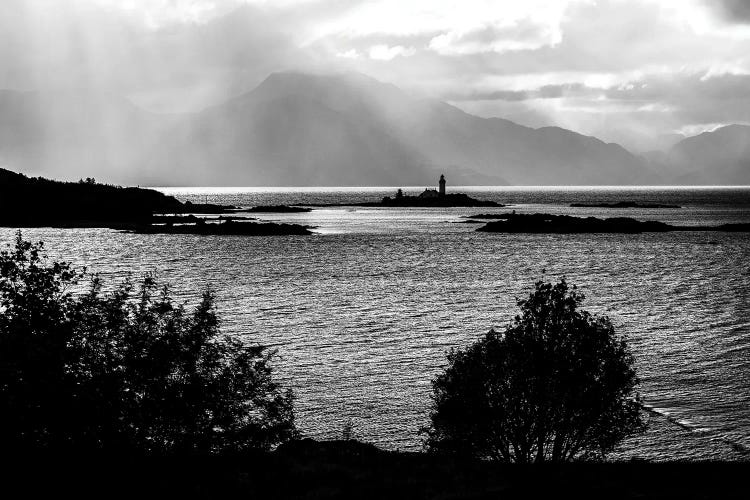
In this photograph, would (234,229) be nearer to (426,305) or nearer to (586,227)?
(586,227)

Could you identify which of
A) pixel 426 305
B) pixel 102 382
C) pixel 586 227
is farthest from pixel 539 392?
pixel 586 227

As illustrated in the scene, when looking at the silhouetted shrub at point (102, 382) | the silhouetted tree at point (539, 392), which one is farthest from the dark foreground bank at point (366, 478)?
the silhouetted tree at point (539, 392)

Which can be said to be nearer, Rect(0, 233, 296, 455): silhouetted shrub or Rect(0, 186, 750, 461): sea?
Rect(0, 233, 296, 455): silhouetted shrub

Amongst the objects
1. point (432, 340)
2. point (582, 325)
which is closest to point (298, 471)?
point (582, 325)

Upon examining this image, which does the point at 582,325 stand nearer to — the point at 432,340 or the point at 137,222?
the point at 432,340

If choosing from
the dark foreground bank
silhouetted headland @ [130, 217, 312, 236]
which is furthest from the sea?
silhouetted headland @ [130, 217, 312, 236]

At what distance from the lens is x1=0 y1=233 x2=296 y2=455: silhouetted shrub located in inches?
861

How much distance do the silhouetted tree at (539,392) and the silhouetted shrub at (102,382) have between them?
21.7 ft

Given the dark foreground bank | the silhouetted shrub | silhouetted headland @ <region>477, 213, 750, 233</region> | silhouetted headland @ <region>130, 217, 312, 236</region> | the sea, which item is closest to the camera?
the silhouetted shrub

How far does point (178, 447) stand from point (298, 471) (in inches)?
161

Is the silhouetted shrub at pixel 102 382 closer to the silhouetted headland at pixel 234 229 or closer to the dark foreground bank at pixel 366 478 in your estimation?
the dark foreground bank at pixel 366 478

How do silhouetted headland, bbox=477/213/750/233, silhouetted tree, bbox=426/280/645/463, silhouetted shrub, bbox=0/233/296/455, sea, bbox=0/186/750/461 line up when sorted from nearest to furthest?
1. silhouetted shrub, bbox=0/233/296/455
2. silhouetted tree, bbox=426/280/645/463
3. sea, bbox=0/186/750/461
4. silhouetted headland, bbox=477/213/750/233

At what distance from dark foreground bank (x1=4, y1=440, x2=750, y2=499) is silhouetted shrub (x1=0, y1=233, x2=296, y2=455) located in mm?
678

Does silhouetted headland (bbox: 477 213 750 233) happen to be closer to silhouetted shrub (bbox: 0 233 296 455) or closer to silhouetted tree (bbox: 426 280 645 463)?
silhouetted tree (bbox: 426 280 645 463)
